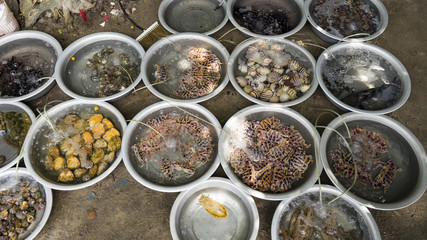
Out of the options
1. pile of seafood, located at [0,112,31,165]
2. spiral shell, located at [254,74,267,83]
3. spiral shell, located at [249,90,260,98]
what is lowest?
pile of seafood, located at [0,112,31,165]

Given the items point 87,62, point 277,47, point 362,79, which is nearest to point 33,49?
point 87,62

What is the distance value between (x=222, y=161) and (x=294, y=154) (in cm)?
84

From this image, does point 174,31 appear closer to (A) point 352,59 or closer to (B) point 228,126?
(B) point 228,126

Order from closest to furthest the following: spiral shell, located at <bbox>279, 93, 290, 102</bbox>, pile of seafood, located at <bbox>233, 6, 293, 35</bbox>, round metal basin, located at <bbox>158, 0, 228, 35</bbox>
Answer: spiral shell, located at <bbox>279, 93, 290, 102</bbox>, pile of seafood, located at <bbox>233, 6, 293, 35</bbox>, round metal basin, located at <bbox>158, 0, 228, 35</bbox>

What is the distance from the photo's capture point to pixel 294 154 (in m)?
2.96

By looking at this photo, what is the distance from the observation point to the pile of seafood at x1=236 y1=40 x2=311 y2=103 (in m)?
3.30

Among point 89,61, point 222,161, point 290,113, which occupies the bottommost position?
point 222,161

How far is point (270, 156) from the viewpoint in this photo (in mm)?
2953

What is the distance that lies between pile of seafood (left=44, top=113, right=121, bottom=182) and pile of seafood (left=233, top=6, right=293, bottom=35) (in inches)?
96.9

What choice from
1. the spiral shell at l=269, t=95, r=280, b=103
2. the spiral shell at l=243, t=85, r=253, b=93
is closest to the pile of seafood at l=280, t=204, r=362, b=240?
the spiral shell at l=269, t=95, r=280, b=103

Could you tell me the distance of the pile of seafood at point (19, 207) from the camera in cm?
275

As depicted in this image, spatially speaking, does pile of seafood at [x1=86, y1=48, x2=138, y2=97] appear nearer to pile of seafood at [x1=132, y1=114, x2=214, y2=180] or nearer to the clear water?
pile of seafood at [x1=132, y1=114, x2=214, y2=180]

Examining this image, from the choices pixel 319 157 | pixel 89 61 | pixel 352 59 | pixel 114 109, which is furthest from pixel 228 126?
pixel 89 61

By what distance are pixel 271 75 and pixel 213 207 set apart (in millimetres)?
1828
